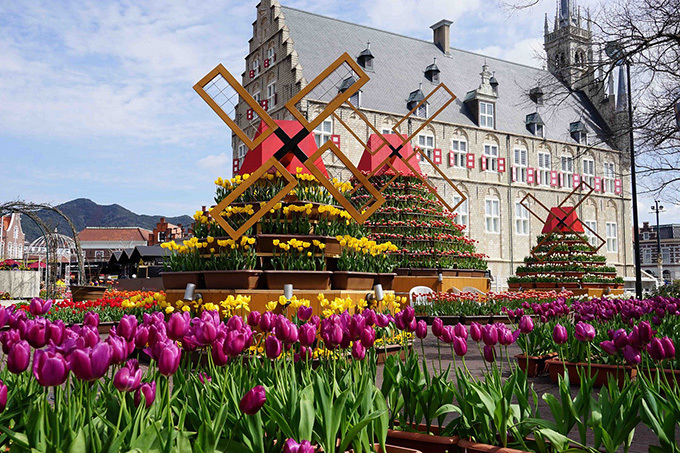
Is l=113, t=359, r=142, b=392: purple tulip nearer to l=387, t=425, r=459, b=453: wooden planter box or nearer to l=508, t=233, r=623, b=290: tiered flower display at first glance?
l=387, t=425, r=459, b=453: wooden planter box

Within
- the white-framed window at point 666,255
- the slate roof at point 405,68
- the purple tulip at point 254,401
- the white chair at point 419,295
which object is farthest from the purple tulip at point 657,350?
the white-framed window at point 666,255

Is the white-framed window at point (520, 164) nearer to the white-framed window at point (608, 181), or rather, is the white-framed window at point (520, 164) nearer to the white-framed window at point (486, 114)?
the white-framed window at point (486, 114)

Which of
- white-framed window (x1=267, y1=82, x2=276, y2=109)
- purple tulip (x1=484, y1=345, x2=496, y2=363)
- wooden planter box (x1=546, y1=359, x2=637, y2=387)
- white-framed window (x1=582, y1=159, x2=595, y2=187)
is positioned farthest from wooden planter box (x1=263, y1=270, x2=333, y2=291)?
white-framed window (x1=582, y1=159, x2=595, y2=187)

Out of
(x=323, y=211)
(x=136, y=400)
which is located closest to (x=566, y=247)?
(x=323, y=211)

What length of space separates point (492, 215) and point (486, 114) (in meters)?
6.88

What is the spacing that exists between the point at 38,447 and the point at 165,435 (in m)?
0.39

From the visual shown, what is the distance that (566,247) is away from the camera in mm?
23953

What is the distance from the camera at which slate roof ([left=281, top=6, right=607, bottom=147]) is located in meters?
35.5

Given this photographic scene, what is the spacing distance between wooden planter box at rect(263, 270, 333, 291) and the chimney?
38174 millimetres

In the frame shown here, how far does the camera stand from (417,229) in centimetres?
1761

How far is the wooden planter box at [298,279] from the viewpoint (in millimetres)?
7766

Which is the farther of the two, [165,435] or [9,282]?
[9,282]

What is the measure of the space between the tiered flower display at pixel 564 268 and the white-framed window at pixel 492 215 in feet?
48.5

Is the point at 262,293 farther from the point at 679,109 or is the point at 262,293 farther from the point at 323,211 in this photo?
the point at 679,109
